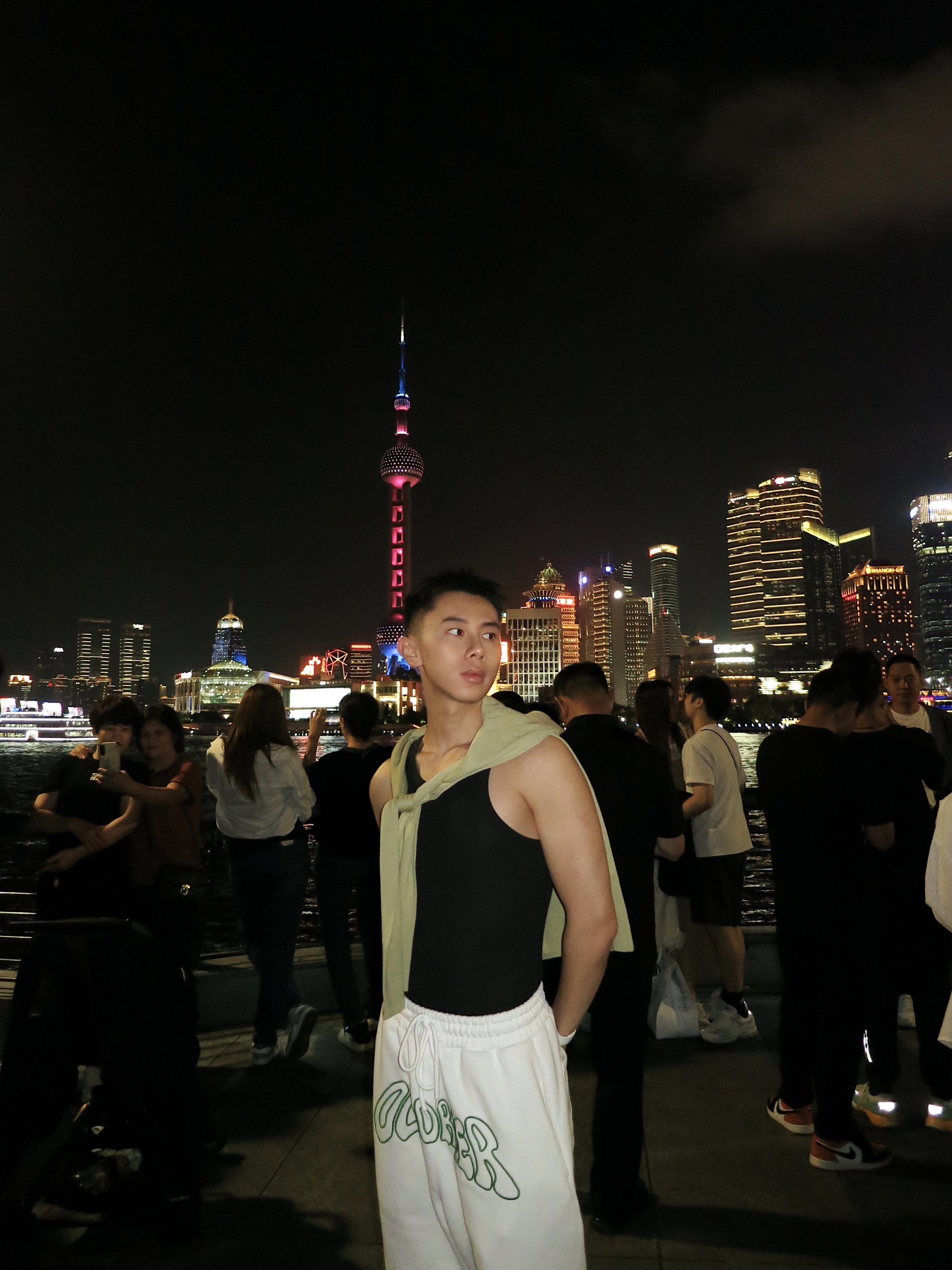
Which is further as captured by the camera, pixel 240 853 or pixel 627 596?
pixel 627 596

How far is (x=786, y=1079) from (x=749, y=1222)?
2.58ft

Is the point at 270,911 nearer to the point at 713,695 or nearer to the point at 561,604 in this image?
the point at 713,695

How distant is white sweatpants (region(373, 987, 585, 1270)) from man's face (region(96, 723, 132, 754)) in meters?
2.69

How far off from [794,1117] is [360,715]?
317 cm

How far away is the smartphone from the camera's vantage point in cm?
354

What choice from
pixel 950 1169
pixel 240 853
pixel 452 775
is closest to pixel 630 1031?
pixel 950 1169

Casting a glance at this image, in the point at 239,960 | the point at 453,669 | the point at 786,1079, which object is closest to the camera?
the point at 453,669

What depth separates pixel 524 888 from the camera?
68.3 inches

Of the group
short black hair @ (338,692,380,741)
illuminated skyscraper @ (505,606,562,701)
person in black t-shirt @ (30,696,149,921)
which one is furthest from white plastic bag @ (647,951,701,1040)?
illuminated skyscraper @ (505,606,562,701)

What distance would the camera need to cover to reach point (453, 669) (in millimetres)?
1914

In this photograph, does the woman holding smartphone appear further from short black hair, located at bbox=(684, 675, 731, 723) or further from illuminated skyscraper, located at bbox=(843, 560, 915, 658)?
illuminated skyscraper, located at bbox=(843, 560, 915, 658)

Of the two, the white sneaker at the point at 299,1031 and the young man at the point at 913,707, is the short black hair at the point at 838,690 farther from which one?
the white sneaker at the point at 299,1031

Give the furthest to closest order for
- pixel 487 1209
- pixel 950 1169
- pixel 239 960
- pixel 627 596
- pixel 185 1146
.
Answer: pixel 627 596, pixel 239 960, pixel 950 1169, pixel 185 1146, pixel 487 1209

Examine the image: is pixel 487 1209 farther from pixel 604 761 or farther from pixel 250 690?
pixel 250 690
